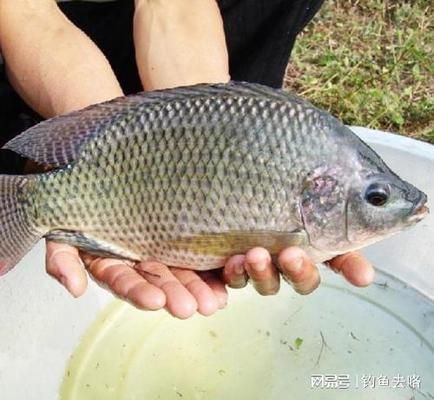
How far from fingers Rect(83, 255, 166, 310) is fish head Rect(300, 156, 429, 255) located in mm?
252

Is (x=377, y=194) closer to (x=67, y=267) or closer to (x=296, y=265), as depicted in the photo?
(x=296, y=265)

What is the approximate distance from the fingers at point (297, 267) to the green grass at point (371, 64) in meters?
1.38

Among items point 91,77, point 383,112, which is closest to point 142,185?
point 91,77

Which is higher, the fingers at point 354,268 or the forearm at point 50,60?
the forearm at point 50,60

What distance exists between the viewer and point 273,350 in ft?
6.79

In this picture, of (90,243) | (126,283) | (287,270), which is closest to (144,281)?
(126,283)

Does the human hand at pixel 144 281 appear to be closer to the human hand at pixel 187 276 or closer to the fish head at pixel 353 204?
the human hand at pixel 187 276

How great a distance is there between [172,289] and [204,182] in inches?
6.7

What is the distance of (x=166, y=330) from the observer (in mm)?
2137

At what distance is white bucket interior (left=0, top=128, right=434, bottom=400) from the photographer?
1906 mm

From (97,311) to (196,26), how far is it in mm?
705

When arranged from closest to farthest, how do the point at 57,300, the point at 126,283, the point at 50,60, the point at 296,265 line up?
the point at 296,265 → the point at 126,283 → the point at 50,60 → the point at 57,300

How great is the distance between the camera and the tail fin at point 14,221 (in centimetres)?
147

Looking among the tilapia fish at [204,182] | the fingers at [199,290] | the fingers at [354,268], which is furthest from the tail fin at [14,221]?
the fingers at [354,268]
